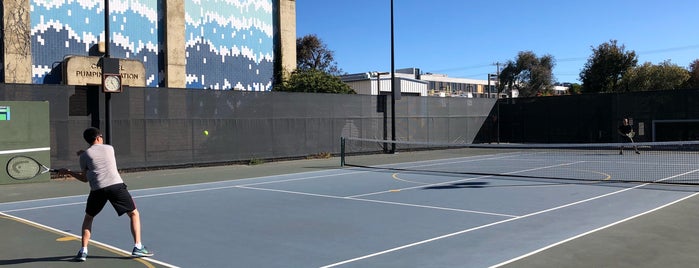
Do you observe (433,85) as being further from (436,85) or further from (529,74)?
(529,74)

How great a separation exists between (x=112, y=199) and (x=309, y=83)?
24.2 metres

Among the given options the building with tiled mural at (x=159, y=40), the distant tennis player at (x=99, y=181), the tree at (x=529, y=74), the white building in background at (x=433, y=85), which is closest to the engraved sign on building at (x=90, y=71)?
the building with tiled mural at (x=159, y=40)

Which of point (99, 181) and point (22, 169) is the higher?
point (99, 181)

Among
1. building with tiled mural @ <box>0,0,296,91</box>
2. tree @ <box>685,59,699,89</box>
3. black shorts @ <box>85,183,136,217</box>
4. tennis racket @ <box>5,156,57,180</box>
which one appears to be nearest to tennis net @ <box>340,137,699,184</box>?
Answer: building with tiled mural @ <box>0,0,296,91</box>

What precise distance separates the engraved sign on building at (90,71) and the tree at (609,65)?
44802 millimetres

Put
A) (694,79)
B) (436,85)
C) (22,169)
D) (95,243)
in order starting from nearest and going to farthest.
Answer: (95,243)
(22,169)
(694,79)
(436,85)

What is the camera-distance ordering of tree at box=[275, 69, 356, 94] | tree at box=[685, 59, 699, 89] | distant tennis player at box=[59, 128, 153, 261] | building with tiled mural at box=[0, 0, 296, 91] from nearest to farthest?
distant tennis player at box=[59, 128, 153, 261] < building with tiled mural at box=[0, 0, 296, 91] < tree at box=[275, 69, 356, 94] < tree at box=[685, 59, 699, 89]

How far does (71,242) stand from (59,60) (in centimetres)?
1810

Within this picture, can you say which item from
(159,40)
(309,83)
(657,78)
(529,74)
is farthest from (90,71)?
(529,74)

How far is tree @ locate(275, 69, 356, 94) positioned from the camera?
30.2 metres

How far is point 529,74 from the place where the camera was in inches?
3034

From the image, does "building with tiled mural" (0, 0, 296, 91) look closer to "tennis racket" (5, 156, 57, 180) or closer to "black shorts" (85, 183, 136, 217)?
"tennis racket" (5, 156, 57, 180)

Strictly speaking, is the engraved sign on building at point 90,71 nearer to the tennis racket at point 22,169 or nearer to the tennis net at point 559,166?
the tennis net at point 559,166

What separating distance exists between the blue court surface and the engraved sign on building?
1095cm
